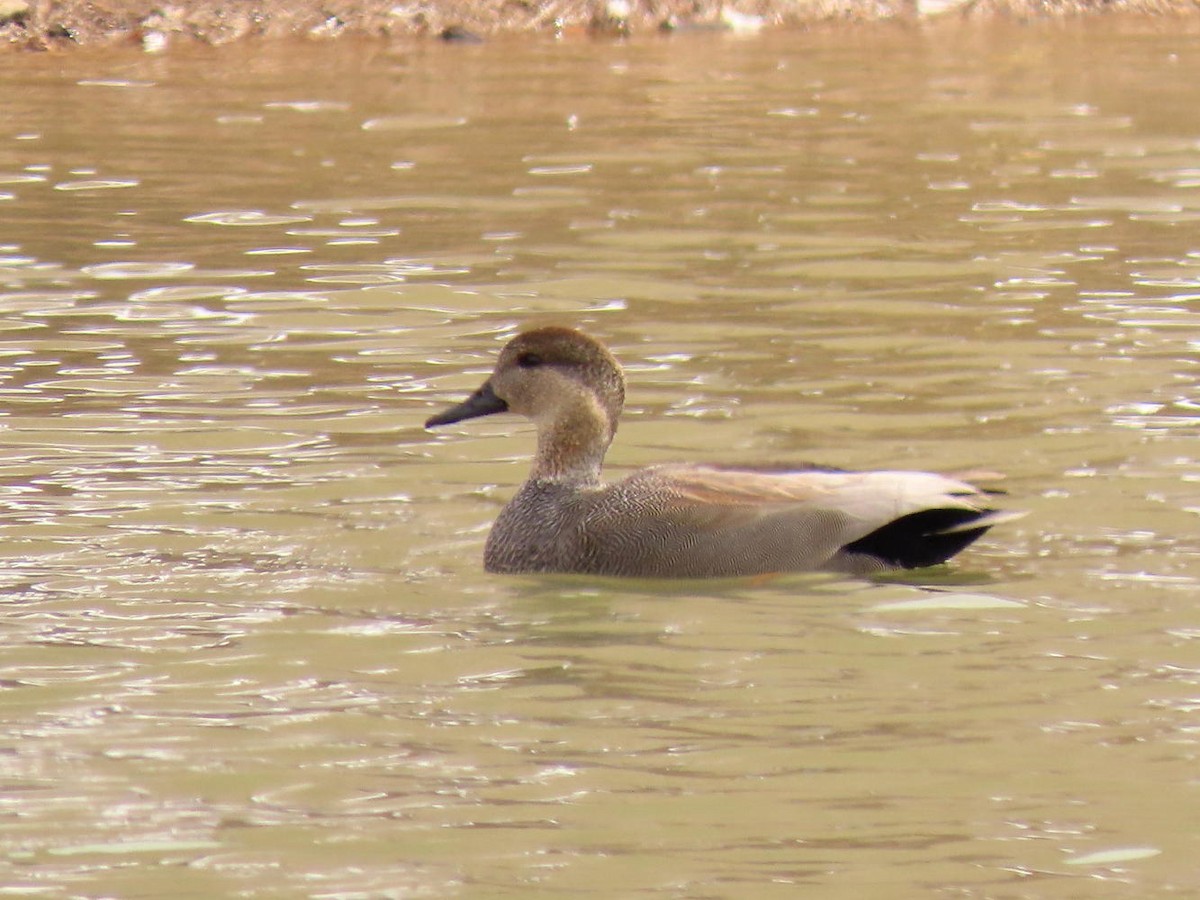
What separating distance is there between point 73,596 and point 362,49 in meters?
13.4

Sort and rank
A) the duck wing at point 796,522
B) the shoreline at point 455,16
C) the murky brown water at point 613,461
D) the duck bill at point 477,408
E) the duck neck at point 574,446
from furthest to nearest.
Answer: the shoreline at point 455,16, the duck bill at point 477,408, the duck neck at point 574,446, the duck wing at point 796,522, the murky brown water at point 613,461

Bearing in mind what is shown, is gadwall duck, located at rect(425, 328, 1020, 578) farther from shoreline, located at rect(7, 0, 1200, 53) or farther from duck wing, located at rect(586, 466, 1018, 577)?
shoreline, located at rect(7, 0, 1200, 53)

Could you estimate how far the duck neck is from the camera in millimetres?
7398

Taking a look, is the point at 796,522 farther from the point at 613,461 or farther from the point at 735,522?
the point at 613,461

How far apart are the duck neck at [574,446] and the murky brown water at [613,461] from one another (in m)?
0.38

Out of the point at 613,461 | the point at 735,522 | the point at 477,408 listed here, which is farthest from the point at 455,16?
the point at 735,522

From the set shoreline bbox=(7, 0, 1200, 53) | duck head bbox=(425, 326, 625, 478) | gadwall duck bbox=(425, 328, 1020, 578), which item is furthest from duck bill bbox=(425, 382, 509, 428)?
shoreline bbox=(7, 0, 1200, 53)

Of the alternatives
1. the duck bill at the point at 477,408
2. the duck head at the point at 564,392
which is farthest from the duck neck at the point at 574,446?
the duck bill at the point at 477,408

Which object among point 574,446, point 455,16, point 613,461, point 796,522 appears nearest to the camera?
point 796,522

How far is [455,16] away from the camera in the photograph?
20.5 metres

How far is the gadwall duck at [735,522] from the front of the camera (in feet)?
22.5

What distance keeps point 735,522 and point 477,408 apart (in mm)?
1205

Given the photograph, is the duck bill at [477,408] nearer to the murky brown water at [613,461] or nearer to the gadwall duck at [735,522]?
the murky brown water at [613,461]

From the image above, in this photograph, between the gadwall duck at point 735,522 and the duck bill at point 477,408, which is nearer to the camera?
the gadwall duck at point 735,522
